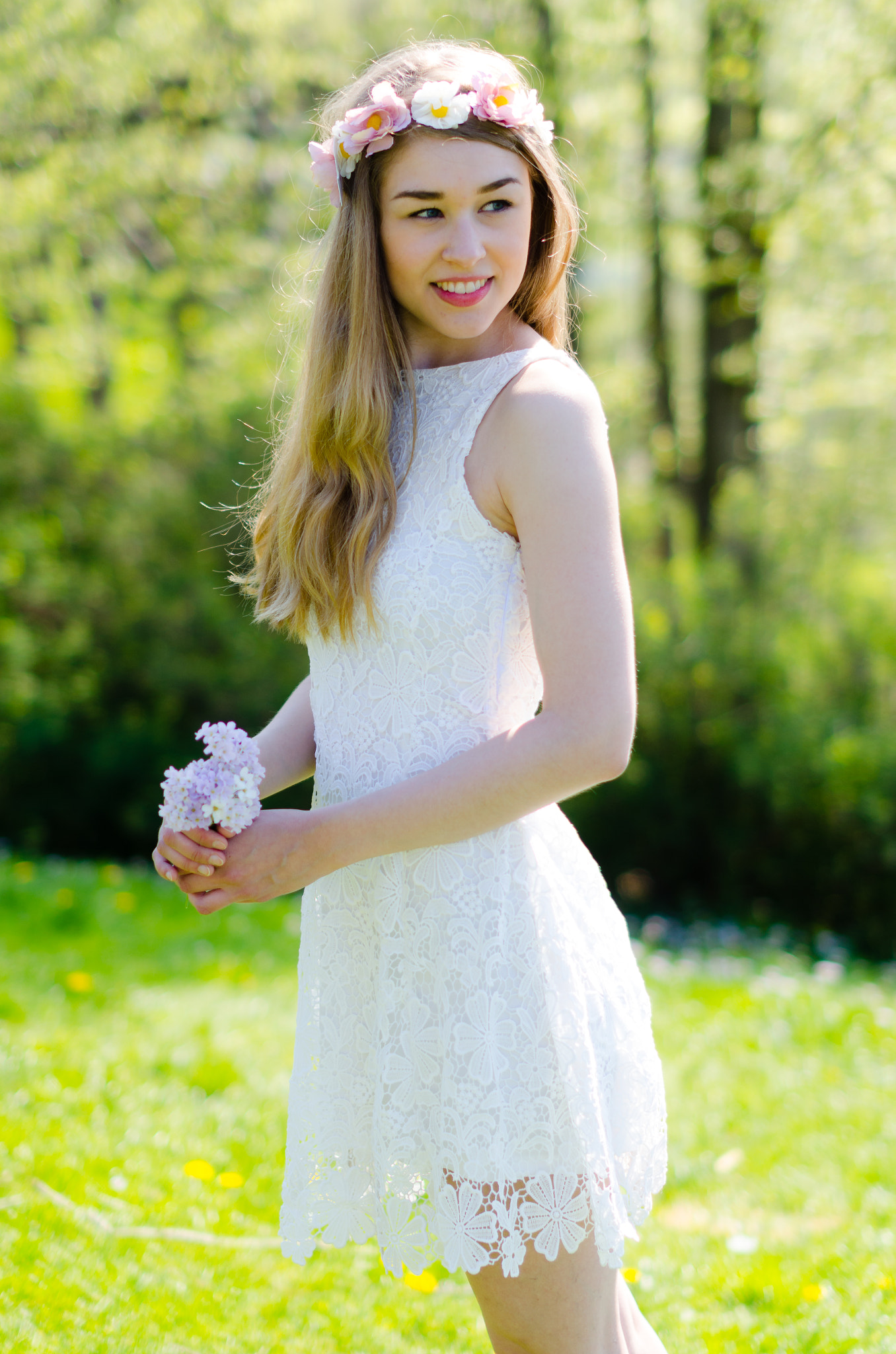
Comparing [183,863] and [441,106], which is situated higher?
[441,106]

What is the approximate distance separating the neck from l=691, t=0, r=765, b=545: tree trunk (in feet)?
25.4

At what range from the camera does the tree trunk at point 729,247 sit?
888cm

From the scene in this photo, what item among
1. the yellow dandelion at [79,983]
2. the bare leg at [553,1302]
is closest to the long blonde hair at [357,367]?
the bare leg at [553,1302]

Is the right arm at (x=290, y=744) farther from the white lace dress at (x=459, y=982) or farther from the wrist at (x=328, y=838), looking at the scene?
the wrist at (x=328, y=838)

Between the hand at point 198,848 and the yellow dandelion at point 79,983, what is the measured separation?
3200 millimetres

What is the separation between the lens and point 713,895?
308 inches

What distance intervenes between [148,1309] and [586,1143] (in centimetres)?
144

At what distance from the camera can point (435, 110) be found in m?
1.63

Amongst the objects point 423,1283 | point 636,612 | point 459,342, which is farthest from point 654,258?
point 423,1283

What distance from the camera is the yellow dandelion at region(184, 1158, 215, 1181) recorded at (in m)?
3.06

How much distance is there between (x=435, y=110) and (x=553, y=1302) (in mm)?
1644

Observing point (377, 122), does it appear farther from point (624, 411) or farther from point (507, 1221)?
point (624, 411)

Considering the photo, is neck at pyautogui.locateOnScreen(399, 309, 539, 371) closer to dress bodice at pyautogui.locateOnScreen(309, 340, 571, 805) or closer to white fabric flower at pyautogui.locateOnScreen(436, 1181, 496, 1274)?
dress bodice at pyautogui.locateOnScreen(309, 340, 571, 805)

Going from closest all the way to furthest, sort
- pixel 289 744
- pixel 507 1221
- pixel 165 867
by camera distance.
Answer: pixel 507 1221 → pixel 165 867 → pixel 289 744
